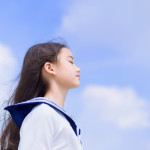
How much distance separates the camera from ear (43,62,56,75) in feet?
12.3

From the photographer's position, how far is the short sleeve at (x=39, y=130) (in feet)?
10.2

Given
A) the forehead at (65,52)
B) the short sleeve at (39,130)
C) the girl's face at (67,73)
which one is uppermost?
the forehead at (65,52)

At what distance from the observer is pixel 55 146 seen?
322 cm

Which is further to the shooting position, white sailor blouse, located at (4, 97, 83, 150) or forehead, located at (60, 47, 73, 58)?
forehead, located at (60, 47, 73, 58)

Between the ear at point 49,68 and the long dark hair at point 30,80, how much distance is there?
51 millimetres

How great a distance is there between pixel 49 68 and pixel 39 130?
0.86 meters

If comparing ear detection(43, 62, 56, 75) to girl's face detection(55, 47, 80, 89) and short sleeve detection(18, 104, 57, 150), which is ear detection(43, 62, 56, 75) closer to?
girl's face detection(55, 47, 80, 89)

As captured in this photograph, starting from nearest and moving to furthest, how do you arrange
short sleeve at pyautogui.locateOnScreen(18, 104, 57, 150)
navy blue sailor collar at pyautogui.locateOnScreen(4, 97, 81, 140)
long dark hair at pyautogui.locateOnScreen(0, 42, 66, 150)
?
short sleeve at pyautogui.locateOnScreen(18, 104, 57, 150) → navy blue sailor collar at pyautogui.locateOnScreen(4, 97, 81, 140) → long dark hair at pyautogui.locateOnScreen(0, 42, 66, 150)

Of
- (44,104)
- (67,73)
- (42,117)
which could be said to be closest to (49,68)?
(67,73)

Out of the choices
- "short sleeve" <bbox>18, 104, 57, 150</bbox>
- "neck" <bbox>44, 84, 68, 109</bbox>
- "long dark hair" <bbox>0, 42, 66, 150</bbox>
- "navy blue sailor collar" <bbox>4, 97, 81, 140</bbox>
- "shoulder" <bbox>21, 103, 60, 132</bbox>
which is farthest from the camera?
"long dark hair" <bbox>0, 42, 66, 150</bbox>

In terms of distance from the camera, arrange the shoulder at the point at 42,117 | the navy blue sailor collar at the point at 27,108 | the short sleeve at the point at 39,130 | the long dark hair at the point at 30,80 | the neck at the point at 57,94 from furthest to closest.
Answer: the long dark hair at the point at 30,80 → the neck at the point at 57,94 → the navy blue sailor collar at the point at 27,108 → the shoulder at the point at 42,117 → the short sleeve at the point at 39,130

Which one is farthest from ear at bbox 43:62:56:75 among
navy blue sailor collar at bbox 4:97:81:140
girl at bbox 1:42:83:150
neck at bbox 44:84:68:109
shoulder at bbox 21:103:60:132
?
shoulder at bbox 21:103:60:132

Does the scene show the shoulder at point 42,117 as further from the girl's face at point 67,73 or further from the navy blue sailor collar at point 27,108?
the girl's face at point 67,73

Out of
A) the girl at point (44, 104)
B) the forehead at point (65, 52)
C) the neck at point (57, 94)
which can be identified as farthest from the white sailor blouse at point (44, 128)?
the forehead at point (65, 52)
